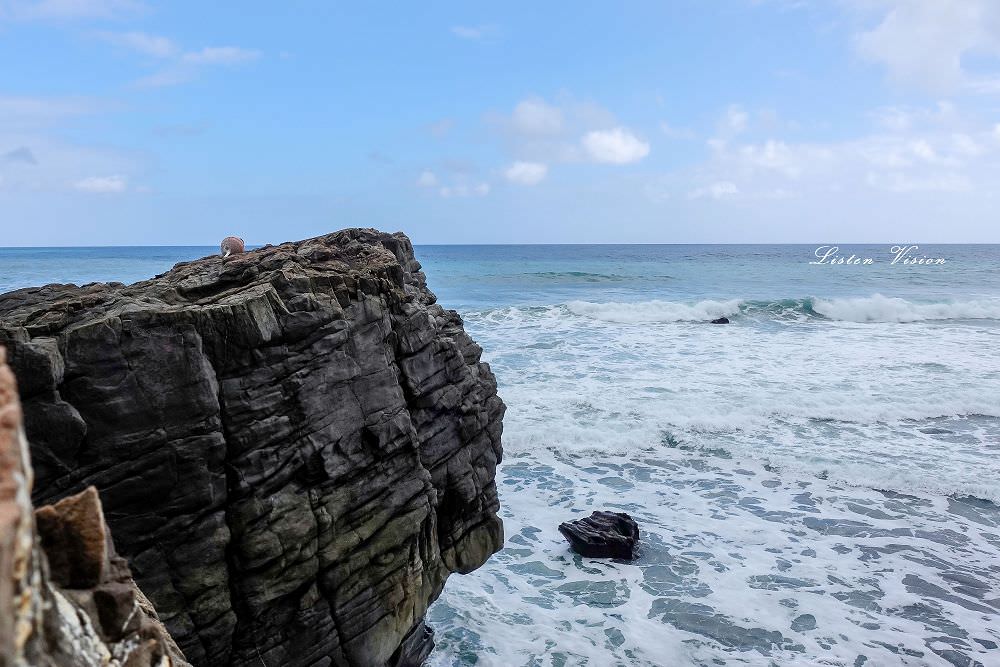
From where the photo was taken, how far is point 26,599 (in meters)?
2.20

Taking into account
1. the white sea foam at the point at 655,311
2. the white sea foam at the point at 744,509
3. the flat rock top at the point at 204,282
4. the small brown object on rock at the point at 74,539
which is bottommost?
the white sea foam at the point at 744,509

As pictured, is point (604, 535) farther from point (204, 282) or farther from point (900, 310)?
point (900, 310)

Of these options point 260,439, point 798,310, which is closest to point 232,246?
point 260,439

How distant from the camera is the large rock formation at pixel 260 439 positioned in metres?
6.65

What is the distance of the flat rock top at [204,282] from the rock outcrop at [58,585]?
4.26 m

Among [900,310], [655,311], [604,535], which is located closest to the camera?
[604,535]

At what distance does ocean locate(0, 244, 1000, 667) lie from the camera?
11.1 meters

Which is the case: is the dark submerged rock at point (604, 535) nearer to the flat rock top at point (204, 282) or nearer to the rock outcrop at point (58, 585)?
the flat rock top at point (204, 282)

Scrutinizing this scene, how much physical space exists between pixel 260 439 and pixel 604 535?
8628mm

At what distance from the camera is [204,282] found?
8383 millimetres

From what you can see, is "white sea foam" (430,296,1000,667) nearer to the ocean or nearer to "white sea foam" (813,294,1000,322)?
the ocean

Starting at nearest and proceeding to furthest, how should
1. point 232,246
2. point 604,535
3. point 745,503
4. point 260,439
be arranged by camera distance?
1. point 260,439
2. point 232,246
3. point 604,535
4. point 745,503

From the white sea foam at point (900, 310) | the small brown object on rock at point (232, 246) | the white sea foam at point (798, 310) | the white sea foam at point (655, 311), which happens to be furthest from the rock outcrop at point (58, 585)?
the white sea foam at point (900, 310)

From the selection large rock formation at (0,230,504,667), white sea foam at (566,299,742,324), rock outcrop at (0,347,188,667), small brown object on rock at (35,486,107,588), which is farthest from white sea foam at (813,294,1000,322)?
small brown object on rock at (35,486,107,588)
